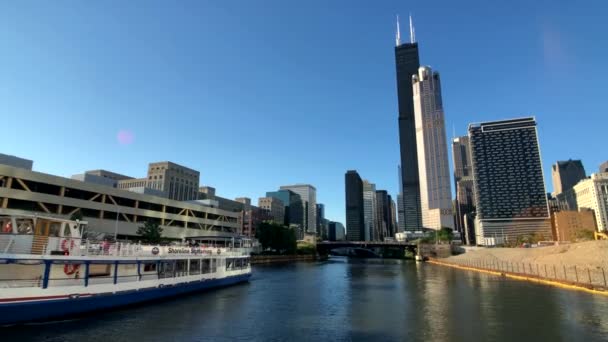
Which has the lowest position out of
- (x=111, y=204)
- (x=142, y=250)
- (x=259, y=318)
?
(x=259, y=318)

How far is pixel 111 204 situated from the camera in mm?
95312

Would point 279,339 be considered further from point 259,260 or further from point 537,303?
point 259,260

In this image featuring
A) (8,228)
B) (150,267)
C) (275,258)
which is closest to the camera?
(8,228)

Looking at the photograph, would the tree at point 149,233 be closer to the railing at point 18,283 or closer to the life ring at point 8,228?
the railing at point 18,283

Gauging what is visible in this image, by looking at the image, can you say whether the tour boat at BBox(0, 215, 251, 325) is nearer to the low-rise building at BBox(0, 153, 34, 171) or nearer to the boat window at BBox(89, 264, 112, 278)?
the boat window at BBox(89, 264, 112, 278)

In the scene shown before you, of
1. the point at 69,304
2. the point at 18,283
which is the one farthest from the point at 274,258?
the point at 18,283

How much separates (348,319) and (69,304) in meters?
26.1

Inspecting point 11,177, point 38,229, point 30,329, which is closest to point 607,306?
point 30,329

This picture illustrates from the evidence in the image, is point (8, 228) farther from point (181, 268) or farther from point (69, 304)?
point (181, 268)

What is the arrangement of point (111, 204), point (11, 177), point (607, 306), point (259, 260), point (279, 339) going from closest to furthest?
1. point (279, 339)
2. point (607, 306)
3. point (11, 177)
4. point (111, 204)
5. point (259, 260)

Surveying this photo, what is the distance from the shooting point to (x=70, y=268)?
33.7 meters

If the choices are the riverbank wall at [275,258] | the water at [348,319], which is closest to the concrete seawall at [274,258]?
the riverbank wall at [275,258]

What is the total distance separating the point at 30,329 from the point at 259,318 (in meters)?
18.8

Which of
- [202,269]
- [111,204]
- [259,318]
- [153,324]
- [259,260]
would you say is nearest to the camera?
[153,324]
